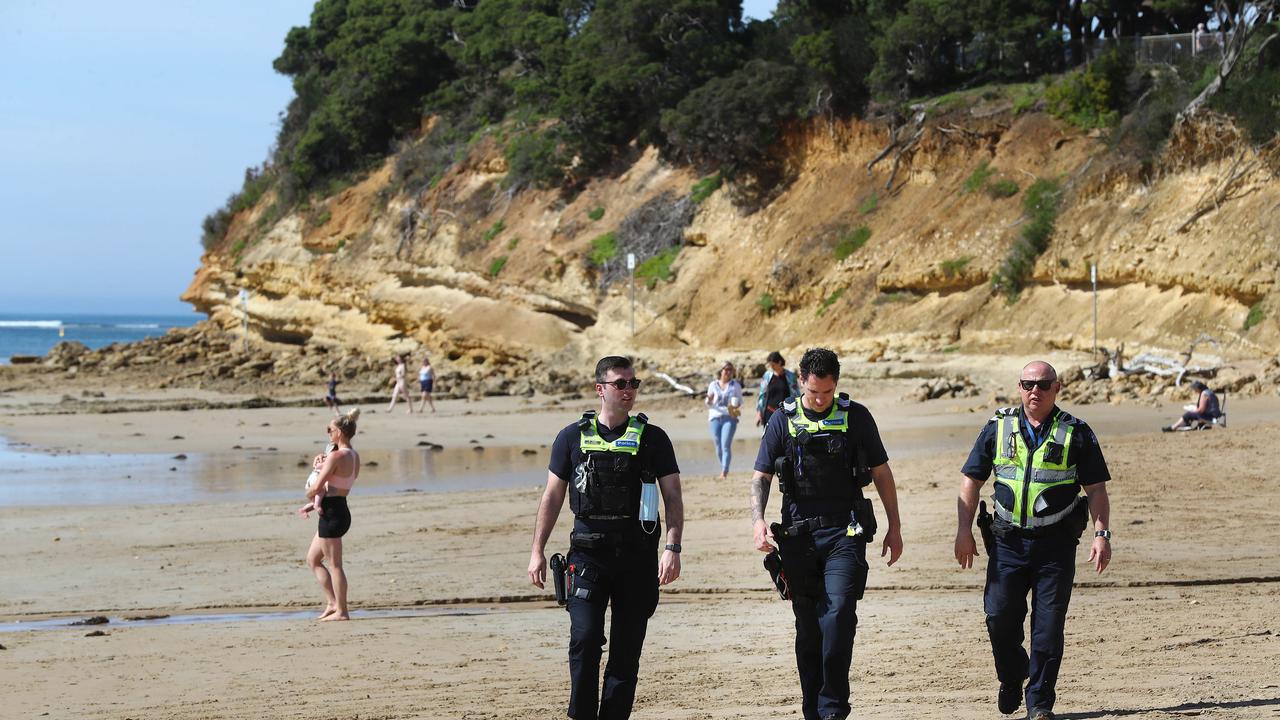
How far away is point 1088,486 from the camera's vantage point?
229 inches

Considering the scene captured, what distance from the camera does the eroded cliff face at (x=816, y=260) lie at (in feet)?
85.4

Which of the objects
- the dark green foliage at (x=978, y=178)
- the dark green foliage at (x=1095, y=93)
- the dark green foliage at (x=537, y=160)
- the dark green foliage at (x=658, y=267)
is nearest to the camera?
the dark green foliage at (x=1095, y=93)

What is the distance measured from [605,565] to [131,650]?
11.8ft

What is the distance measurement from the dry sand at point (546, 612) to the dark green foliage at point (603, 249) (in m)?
22.4

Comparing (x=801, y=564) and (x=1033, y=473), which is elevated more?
(x=1033, y=473)

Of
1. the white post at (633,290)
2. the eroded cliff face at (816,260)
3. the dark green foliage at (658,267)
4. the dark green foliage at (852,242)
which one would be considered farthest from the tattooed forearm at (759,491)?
the dark green foliage at (658,267)

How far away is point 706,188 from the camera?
37656 mm

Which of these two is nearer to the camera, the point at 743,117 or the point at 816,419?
the point at 816,419

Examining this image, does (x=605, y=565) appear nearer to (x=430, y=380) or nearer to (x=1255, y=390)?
(x=1255, y=390)

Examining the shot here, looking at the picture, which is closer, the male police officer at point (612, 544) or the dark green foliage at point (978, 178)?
the male police officer at point (612, 544)

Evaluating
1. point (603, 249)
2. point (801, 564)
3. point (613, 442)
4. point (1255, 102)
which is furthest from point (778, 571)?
point (603, 249)

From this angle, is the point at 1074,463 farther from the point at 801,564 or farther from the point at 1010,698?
the point at 801,564

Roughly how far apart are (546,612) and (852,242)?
25.3m

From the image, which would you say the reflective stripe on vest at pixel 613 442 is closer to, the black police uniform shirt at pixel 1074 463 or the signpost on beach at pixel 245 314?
the black police uniform shirt at pixel 1074 463
